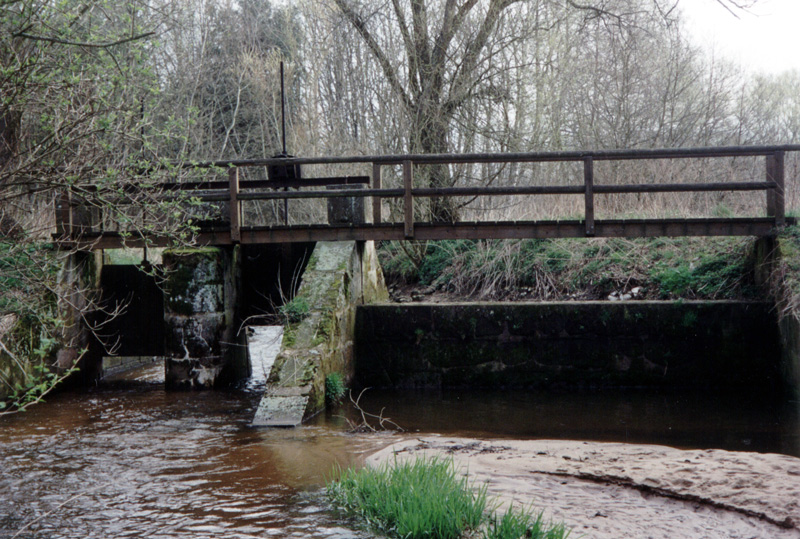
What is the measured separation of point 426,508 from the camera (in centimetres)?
377

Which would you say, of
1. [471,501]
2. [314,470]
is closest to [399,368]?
[314,470]

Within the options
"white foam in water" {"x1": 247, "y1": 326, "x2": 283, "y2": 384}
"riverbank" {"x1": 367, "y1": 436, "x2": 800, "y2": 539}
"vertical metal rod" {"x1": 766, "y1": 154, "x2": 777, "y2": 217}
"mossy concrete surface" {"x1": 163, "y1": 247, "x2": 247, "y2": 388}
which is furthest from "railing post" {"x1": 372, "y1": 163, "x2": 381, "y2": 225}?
Result: "vertical metal rod" {"x1": 766, "y1": 154, "x2": 777, "y2": 217}

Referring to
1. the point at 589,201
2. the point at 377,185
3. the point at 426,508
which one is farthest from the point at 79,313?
the point at 426,508

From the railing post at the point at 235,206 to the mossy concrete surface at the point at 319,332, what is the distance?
1.10 metres

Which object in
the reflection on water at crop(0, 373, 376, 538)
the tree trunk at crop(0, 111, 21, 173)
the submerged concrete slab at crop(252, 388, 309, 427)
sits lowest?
the reflection on water at crop(0, 373, 376, 538)

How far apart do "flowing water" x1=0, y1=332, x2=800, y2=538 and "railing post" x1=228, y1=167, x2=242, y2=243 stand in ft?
6.74

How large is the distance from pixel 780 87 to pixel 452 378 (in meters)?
27.7

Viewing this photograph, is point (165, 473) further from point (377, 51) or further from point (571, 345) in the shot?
point (377, 51)

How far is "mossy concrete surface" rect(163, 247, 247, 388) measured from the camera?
9.46m

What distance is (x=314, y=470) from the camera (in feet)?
17.2

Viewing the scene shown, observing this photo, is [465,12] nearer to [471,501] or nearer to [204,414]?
[204,414]

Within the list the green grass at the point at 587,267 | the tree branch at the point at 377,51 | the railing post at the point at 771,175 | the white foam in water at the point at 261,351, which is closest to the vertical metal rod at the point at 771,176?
the railing post at the point at 771,175

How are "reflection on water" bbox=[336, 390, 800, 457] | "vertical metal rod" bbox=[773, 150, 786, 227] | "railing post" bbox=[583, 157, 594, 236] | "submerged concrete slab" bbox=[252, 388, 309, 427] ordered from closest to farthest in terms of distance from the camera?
"reflection on water" bbox=[336, 390, 800, 457] < "submerged concrete slab" bbox=[252, 388, 309, 427] < "vertical metal rod" bbox=[773, 150, 786, 227] < "railing post" bbox=[583, 157, 594, 236]

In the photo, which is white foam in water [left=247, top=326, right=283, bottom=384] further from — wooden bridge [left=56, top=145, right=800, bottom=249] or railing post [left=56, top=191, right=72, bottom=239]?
railing post [left=56, top=191, right=72, bottom=239]
